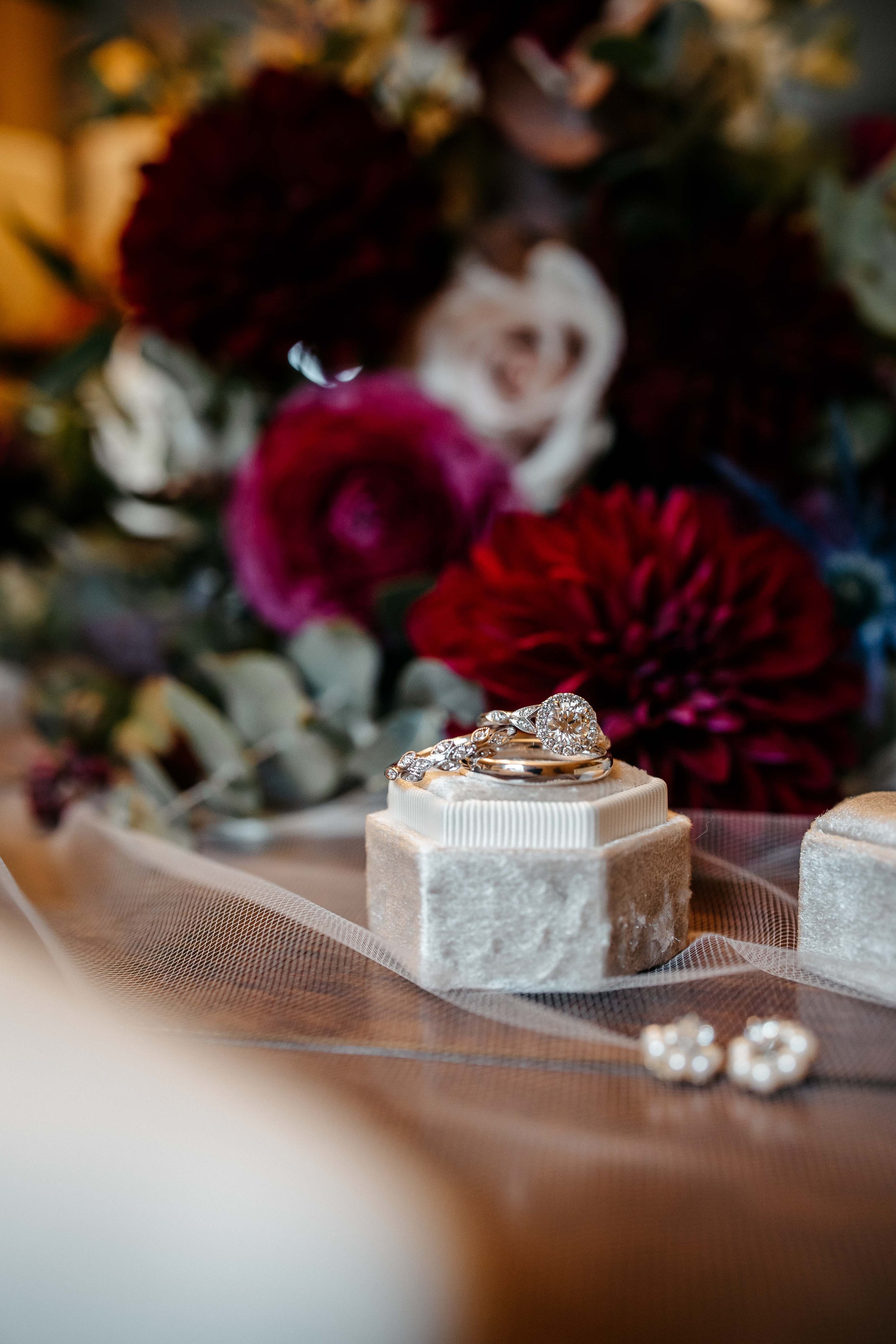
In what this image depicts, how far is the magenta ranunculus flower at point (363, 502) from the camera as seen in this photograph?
0.62 m

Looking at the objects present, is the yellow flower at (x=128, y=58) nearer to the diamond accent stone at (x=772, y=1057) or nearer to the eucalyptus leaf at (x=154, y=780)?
the eucalyptus leaf at (x=154, y=780)

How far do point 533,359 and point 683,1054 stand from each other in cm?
49

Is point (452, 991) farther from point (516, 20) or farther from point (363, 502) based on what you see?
point (516, 20)

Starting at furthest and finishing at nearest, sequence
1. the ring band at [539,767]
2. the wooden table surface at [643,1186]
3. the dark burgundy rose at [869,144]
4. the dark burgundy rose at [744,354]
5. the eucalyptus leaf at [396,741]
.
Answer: the dark burgundy rose at [869,144] → the dark burgundy rose at [744,354] → the eucalyptus leaf at [396,741] → the ring band at [539,767] → the wooden table surface at [643,1186]

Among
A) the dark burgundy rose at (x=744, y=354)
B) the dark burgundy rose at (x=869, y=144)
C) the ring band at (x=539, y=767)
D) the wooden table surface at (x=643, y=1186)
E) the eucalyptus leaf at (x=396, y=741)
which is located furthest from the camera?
the dark burgundy rose at (x=869, y=144)

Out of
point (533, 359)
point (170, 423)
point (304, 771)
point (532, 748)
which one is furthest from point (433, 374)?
point (532, 748)

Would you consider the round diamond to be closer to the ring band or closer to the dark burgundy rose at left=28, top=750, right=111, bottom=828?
the ring band

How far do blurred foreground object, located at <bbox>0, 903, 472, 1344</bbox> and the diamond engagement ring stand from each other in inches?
4.4

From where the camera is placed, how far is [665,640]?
18.3 inches

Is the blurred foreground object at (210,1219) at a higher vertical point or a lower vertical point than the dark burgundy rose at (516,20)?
lower

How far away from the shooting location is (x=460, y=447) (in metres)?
0.63

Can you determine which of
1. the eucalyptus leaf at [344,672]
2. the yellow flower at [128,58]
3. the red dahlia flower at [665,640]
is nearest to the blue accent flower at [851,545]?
the red dahlia flower at [665,640]

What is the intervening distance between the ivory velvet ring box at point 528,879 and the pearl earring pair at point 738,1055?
0.04 meters

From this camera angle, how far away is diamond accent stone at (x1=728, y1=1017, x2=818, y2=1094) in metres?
0.31
